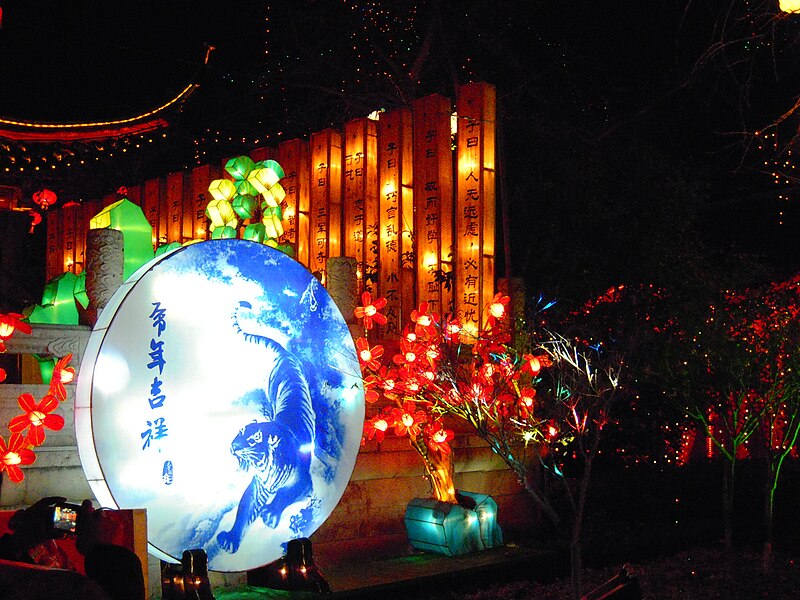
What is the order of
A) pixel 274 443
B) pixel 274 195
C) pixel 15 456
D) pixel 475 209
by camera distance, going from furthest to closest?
pixel 274 195
pixel 475 209
pixel 274 443
pixel 15 456

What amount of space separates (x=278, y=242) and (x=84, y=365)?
28.0ft

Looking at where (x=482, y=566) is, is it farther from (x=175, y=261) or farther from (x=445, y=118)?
(x=445, y=118)

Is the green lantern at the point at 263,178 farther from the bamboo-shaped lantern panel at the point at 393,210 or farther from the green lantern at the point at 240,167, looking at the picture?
the bamboo-shaped lantern panel at the point at 393,210

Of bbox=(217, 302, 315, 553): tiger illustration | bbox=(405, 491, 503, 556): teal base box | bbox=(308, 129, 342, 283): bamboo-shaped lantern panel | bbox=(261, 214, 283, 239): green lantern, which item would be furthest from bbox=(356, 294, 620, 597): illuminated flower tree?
bbox=(261, 214, 283, 239): green lantern

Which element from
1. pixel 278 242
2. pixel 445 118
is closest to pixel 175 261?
pixel 445 118

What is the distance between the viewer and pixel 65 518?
6.09 m

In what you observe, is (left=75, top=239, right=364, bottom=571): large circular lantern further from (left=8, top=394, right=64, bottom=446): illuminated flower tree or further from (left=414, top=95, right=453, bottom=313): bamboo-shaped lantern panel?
(left=414, top=95, right=453, bottom=313): bamboo-shaped lantern panel

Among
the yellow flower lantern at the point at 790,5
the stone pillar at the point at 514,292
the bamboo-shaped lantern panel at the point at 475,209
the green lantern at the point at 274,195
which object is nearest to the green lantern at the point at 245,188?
the green lantern at the point at 274,195

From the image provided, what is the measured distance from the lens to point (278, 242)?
15.6m

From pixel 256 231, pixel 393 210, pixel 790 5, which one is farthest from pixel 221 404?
pixel 256 231

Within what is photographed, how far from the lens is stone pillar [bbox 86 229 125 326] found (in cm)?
866

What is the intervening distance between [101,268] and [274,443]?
8.31ft

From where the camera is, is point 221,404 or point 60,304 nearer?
point 221,404

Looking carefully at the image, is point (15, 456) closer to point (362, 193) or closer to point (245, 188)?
point (245, 188)
